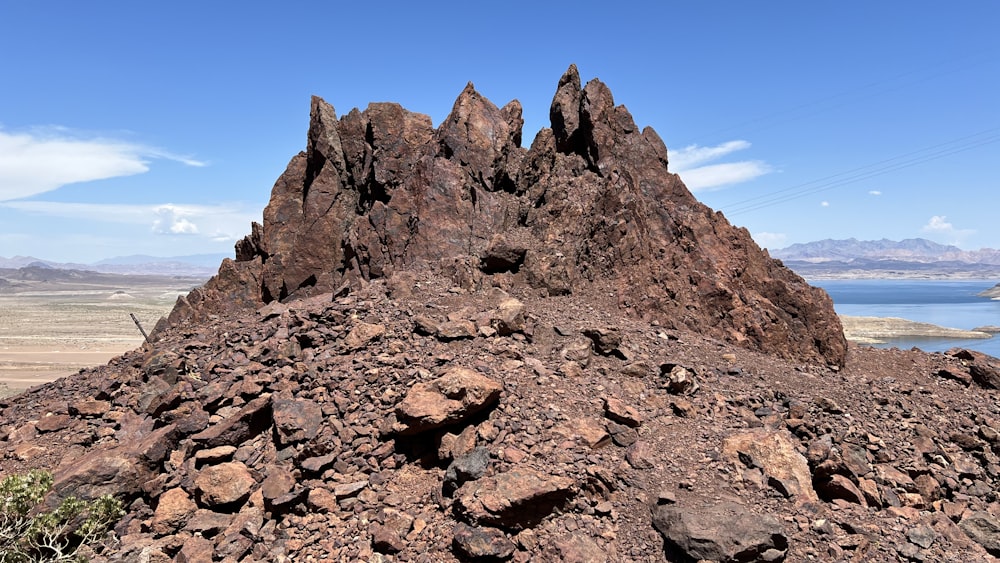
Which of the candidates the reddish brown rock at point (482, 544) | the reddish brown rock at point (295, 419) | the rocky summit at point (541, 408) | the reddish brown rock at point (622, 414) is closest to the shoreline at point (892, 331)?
the rocky summit at point (541, 408)

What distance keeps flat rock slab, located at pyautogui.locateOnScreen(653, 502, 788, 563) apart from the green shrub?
8.76 m

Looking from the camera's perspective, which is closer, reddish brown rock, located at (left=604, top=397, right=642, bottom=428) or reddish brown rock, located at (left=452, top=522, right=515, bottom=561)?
reddish brown rock, located at (left=452, top=522, right=515, bottom=561)

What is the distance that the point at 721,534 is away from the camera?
7664mm

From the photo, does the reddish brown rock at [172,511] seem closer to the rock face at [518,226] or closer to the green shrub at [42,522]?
the green shrub at [42,522]

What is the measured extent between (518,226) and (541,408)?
30.8 feet

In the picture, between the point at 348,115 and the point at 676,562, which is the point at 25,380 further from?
the point at 676,562

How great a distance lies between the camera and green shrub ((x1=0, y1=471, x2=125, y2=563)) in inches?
315

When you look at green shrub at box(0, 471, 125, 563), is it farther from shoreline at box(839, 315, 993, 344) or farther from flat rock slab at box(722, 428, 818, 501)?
shoreline at box(839, 315, 993, 344)

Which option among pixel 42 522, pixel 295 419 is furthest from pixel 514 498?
pixel 42 522

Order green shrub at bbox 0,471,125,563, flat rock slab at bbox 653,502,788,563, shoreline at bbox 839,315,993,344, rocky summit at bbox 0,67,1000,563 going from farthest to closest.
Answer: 1. shoreline at bbox 839,315,993,344
2. rocky summit at bbox 0,67,1000,563
3. green shrub at bbox 0,471,125,563
4. flat rock slab at bbox 653,502,788,563

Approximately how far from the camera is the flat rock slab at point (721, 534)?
24.7ft

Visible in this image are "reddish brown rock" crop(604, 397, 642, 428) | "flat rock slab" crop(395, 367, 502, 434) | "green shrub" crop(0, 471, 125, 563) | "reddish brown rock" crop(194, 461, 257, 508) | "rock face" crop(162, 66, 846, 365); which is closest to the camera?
"green shrub" crop(0, 471, 125, 563)

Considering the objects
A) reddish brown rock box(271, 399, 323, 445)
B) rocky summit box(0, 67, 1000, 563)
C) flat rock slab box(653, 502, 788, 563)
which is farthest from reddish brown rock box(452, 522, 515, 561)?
reddish brown rock box(271, 399, 323, 445)

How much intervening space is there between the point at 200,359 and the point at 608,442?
32.3 feet
